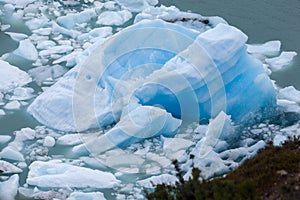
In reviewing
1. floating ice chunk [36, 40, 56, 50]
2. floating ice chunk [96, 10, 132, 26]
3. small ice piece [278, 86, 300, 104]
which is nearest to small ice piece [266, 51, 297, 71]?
small ice piece [278, 86, 300, 104]

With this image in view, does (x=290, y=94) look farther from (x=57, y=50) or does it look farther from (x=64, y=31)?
(x=64, y=31)

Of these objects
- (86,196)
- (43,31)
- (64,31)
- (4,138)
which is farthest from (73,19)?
(86,196)

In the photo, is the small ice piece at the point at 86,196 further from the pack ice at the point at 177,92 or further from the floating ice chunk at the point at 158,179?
the pack ice at the point at 177,92

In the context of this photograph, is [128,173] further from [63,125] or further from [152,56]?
[152,56]

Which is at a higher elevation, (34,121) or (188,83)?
(188,83)

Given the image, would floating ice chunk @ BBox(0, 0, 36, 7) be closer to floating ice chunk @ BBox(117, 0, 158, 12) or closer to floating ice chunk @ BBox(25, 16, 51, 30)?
floating ice chunk @ BBox(25, 16, 51, 30)

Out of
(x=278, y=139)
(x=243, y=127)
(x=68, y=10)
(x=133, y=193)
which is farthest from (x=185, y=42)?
(x=68, y=10)
